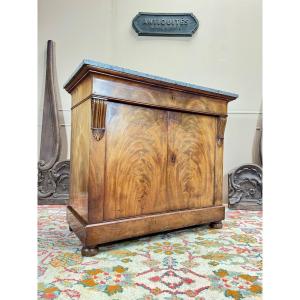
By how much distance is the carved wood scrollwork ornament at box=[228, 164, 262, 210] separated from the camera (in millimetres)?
2463

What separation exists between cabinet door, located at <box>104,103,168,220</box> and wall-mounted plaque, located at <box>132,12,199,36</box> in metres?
1.61

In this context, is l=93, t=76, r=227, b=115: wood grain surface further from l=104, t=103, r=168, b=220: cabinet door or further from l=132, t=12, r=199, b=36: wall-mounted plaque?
l=132, t=12, r=199, b=36: wall-mounted plaque

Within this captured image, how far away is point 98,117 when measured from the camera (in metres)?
1.26

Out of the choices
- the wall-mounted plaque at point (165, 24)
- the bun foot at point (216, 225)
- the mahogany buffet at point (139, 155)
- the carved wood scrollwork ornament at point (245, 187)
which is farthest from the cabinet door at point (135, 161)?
the wall-mounted plaque at point (165, 24)

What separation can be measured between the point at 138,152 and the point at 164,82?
→ 445mm

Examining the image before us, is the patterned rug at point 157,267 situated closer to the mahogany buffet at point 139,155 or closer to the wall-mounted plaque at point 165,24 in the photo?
the mahogany buffet at point 139,155

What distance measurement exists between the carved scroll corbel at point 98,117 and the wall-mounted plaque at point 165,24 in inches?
71.3

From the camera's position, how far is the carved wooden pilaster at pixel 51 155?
2484 millimetres

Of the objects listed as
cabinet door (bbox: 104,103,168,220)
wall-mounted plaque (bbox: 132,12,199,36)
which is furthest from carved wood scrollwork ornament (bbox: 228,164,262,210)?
wall-mounted plaque (bbox: 132,12,199,36)

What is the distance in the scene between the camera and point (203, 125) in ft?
5.70

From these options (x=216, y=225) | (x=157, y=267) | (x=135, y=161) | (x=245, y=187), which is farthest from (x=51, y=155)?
(x=245, y=187)
